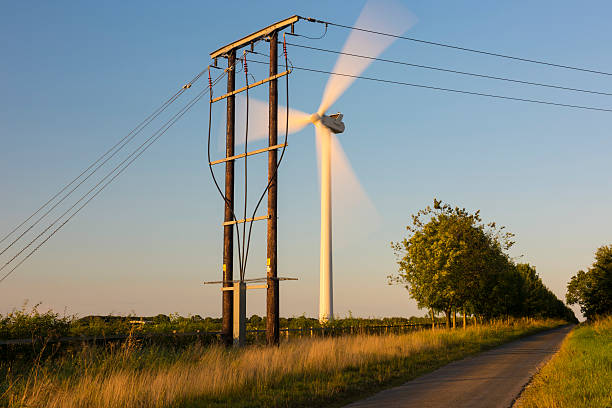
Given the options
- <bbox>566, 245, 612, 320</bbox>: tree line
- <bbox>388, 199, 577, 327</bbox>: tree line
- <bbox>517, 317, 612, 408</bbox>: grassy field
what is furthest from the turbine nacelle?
<bbox>566, 245, 612, 320</bbox>: tree line

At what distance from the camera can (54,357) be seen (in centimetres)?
1795

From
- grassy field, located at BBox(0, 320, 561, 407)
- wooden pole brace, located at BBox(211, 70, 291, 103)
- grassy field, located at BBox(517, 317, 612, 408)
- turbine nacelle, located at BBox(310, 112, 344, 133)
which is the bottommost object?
grassy field, located at BBox(517, 317, 612, 408)

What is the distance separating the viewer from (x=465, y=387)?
602 inches

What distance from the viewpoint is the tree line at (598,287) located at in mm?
64919

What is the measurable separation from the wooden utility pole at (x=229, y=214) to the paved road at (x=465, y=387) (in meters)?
8.10

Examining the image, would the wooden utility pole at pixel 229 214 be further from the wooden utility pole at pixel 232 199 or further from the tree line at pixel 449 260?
the tree line at pixel 449 260

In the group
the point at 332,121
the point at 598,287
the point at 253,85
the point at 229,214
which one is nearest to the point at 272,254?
the point at 229,214

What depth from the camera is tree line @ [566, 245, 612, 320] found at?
64.9 meters

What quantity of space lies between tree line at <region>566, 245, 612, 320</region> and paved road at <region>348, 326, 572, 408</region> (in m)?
49.1

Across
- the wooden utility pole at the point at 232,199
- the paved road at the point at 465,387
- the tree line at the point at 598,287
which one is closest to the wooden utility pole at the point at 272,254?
the wooden utility pole at the point at 232,199

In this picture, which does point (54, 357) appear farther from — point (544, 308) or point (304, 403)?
point (544, 308)

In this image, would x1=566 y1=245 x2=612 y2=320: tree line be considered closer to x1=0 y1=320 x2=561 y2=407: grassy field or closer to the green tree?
the green tree

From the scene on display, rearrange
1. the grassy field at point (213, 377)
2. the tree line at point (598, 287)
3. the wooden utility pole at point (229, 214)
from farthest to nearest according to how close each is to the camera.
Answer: the tree line at point (598, 287), the wooden utility pole at point (229, 214), the grassy field at point (213, 377)

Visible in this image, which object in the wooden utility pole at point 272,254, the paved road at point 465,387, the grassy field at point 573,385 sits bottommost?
the paved road at point 465,387
